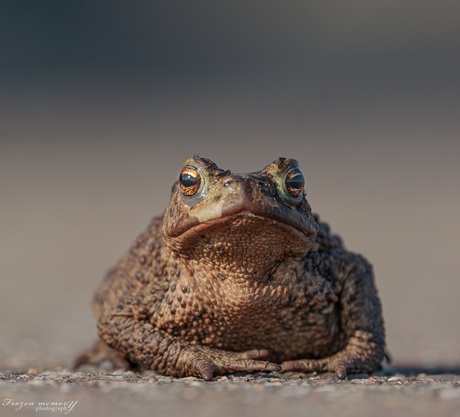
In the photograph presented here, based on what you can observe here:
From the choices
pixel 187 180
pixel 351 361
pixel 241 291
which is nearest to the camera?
pixel 187 180

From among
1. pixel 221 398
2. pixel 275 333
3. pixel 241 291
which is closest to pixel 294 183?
pixel 241 291

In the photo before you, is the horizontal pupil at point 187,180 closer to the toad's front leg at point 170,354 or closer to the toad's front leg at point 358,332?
the toad's front leg at point 170,354

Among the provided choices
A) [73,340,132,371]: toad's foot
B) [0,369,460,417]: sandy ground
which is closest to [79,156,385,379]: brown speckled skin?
[73,340,132,371]: toad's foot

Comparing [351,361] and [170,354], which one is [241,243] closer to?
[170,354]

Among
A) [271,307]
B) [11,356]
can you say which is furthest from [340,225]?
[271,307]

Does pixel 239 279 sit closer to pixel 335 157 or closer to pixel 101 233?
pixel 101 233

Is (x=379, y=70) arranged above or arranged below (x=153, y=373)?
above

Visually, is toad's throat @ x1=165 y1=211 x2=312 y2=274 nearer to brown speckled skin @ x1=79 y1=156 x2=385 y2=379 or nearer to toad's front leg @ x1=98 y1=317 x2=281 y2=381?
brown speckled skin @ x1=79 y1=156 x2=385 y2=379
